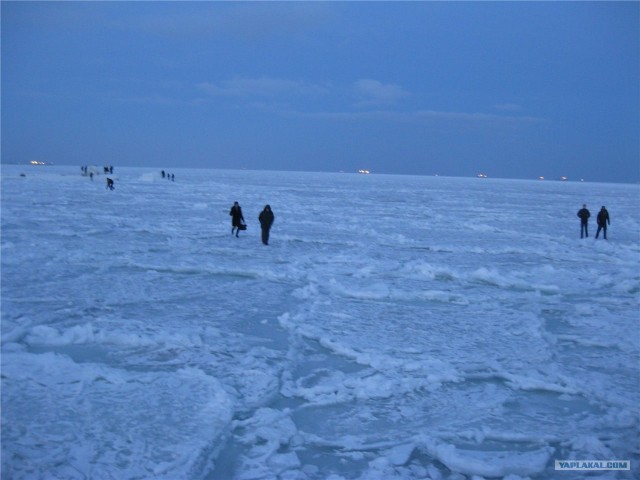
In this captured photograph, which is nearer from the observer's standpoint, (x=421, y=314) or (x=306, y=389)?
(x=306, y=389)

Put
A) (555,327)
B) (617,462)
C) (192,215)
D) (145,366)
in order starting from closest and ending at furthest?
1. (617,462)
2. (145,366)
3. (555,327)
4. (192,215)

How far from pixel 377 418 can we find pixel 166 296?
4841 millimetres

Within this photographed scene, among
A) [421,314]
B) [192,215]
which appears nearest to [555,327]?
[421,314]

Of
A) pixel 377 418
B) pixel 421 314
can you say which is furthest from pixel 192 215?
pixel 377 418

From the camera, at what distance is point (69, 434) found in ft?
12.9

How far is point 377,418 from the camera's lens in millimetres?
4391

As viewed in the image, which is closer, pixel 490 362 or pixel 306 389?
pixel 306 389

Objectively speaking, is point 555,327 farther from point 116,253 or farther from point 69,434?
point 116,253

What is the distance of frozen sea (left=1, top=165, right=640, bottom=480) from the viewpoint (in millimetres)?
3795

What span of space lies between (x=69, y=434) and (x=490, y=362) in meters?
4.25

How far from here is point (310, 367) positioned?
5488 mm

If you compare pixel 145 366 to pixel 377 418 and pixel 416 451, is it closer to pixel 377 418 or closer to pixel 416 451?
pixel 377 418

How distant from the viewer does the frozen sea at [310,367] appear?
12.5 ft

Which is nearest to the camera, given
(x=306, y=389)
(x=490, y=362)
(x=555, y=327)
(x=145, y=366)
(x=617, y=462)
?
(x=617, y=462)
